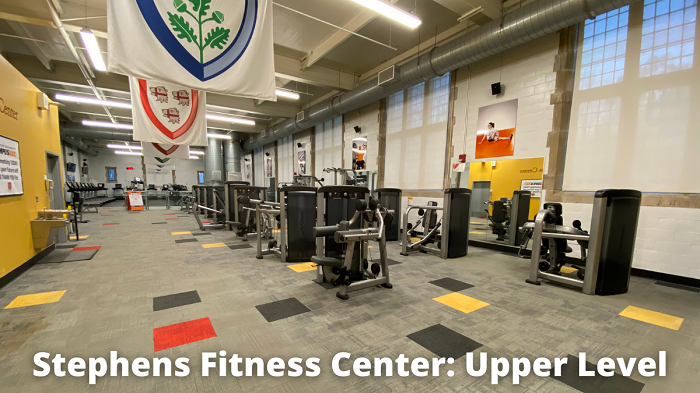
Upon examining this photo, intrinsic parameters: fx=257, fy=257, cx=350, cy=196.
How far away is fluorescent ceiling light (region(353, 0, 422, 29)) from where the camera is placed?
362cm

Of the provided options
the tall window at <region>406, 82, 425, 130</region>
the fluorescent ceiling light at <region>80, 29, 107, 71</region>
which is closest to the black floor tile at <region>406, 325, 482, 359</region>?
the tall window at <region>406, 82, 425, 130</region>

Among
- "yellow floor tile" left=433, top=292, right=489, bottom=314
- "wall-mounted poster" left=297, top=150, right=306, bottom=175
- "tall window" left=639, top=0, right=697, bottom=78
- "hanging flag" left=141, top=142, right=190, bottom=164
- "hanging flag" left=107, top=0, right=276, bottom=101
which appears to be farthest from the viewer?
"wall-mounted poster" left=297, top=150, right=306, bottom=175

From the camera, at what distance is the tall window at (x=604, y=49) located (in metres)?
3.64

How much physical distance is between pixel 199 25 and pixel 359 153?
6381 mm

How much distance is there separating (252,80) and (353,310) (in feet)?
8.18

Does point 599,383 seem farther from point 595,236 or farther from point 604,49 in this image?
point 604,49

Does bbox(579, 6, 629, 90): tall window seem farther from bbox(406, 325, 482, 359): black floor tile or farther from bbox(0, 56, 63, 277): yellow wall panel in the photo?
bbox(0, 56, 63, 277): yellow wall panel

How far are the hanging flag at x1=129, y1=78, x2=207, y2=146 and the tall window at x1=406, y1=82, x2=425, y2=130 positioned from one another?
482 cm

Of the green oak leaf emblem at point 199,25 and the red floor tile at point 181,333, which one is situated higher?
the green oak leaf emblem at point 199,25

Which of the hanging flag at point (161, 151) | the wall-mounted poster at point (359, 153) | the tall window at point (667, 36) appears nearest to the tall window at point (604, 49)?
the tall window at point (667, 36)

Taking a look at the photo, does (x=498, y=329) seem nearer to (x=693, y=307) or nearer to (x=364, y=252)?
(x=364, y=252)

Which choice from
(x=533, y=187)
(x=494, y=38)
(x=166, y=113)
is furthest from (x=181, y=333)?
(x=494, y=38)

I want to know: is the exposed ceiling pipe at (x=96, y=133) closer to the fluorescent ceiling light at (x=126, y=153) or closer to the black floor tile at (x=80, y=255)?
the fluorescent ceiling light at (x=126, y=153)

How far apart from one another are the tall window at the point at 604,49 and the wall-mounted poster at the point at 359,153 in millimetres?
5368
